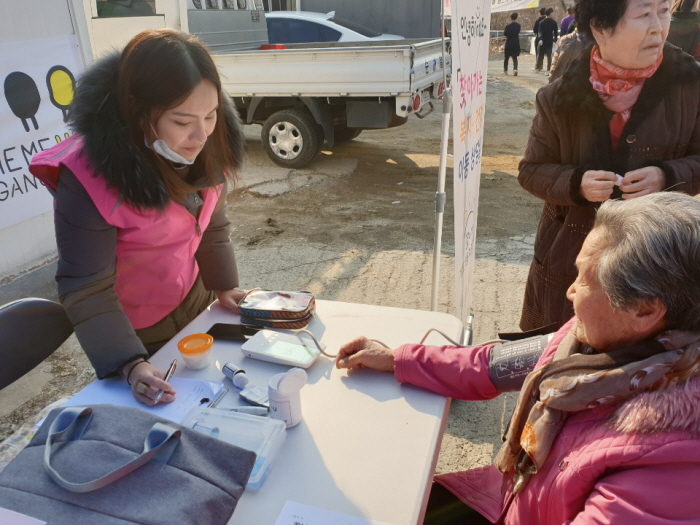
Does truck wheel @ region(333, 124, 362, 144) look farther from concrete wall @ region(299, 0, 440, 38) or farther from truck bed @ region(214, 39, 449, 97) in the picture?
concrete wall @ region(299, 0, 440, 38)

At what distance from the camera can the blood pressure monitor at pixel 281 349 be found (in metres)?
1.54

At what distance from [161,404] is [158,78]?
2.74 ft

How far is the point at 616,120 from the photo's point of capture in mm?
1887

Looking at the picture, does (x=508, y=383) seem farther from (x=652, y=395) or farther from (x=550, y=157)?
(x=550, y=157)

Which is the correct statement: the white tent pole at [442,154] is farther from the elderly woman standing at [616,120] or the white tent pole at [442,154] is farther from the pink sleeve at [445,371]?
the pink sleeve at [445,371]

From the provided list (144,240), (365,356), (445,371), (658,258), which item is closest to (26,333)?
(144,240)

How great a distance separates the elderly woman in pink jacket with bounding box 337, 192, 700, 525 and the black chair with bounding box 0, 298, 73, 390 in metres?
1.36

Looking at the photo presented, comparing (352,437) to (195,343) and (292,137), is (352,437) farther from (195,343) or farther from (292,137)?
(292,137)

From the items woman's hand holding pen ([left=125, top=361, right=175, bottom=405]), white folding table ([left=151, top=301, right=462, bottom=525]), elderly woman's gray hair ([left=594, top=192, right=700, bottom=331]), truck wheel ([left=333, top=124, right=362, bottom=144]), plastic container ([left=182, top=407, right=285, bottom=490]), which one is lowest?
truck wheel ([left=333, top=124, right=362, bottom=144])

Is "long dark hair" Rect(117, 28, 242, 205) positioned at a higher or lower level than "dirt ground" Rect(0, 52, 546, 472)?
higher

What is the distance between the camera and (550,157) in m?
2.07

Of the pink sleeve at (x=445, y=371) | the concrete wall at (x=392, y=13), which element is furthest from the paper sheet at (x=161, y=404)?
the concrete wall at (x=392, y=13)

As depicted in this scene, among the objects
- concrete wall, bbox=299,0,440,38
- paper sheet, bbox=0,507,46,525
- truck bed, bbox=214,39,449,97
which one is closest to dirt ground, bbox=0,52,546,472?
truck bed, bbox=214,39,449,97

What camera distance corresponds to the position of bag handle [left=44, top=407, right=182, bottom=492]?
93 centimetres
